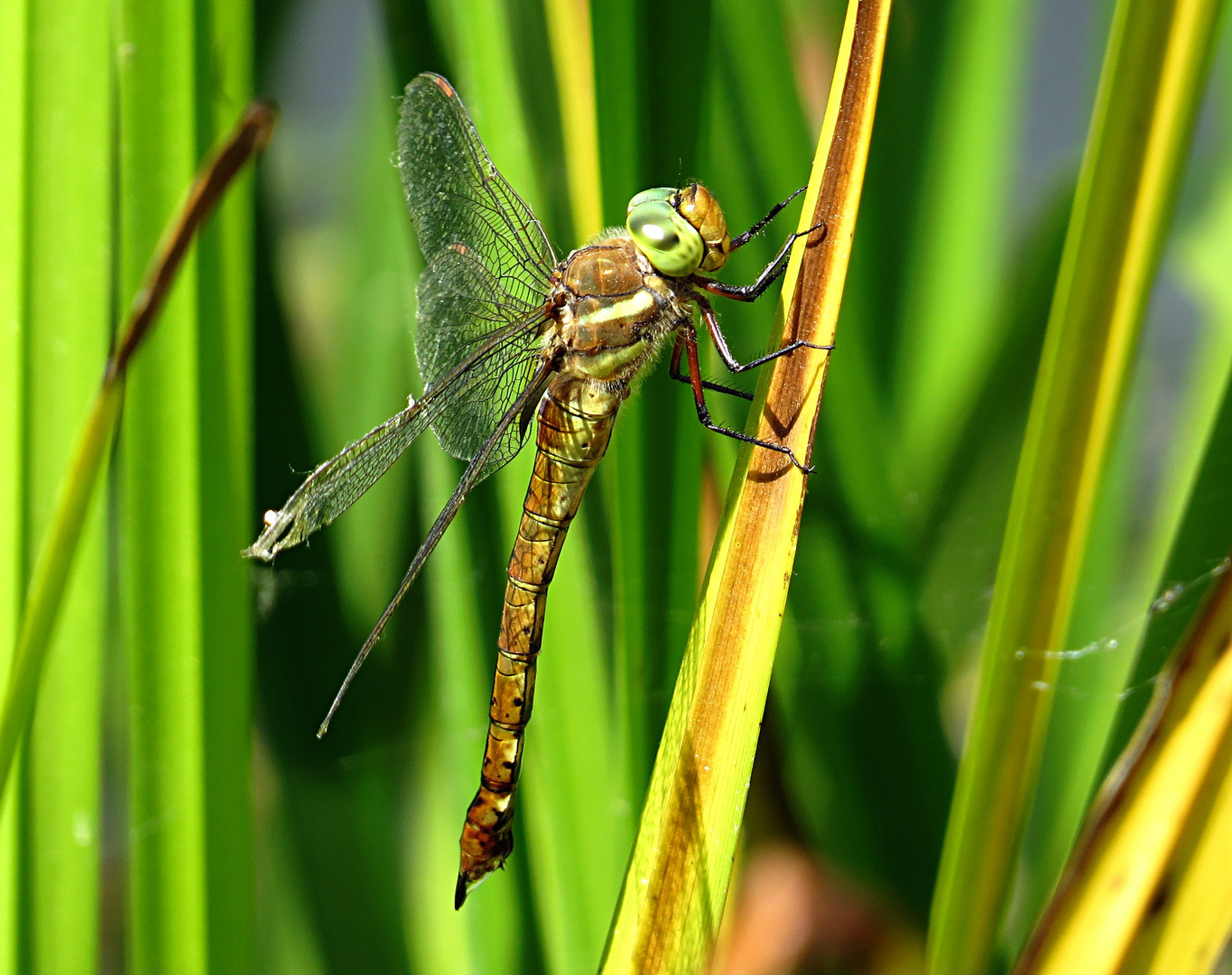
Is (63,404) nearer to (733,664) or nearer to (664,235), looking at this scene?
(664,235)

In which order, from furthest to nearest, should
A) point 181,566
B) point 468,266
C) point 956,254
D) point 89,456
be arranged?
1. point 956,254
2. point 468,266
3. point 181,566
4. point 89,456

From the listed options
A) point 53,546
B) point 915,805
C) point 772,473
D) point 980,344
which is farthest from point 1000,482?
point 53,546

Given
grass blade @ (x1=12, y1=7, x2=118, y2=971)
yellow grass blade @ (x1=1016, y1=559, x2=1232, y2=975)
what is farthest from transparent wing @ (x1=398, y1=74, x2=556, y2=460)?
yellow grass blade @ (x1=1016, y1=559, x2=1232, y2=975)

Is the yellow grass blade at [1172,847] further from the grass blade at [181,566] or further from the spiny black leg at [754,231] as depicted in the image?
Answer: the grass blade at [181,566]

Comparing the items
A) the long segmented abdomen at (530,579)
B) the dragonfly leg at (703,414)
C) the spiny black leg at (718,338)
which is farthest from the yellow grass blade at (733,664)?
the long segmented abdomen at (530,579)

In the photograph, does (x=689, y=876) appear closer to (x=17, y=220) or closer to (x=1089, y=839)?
(x=1089, y=839)

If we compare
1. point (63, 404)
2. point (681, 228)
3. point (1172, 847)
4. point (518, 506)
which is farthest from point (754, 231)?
point (63, 404)
